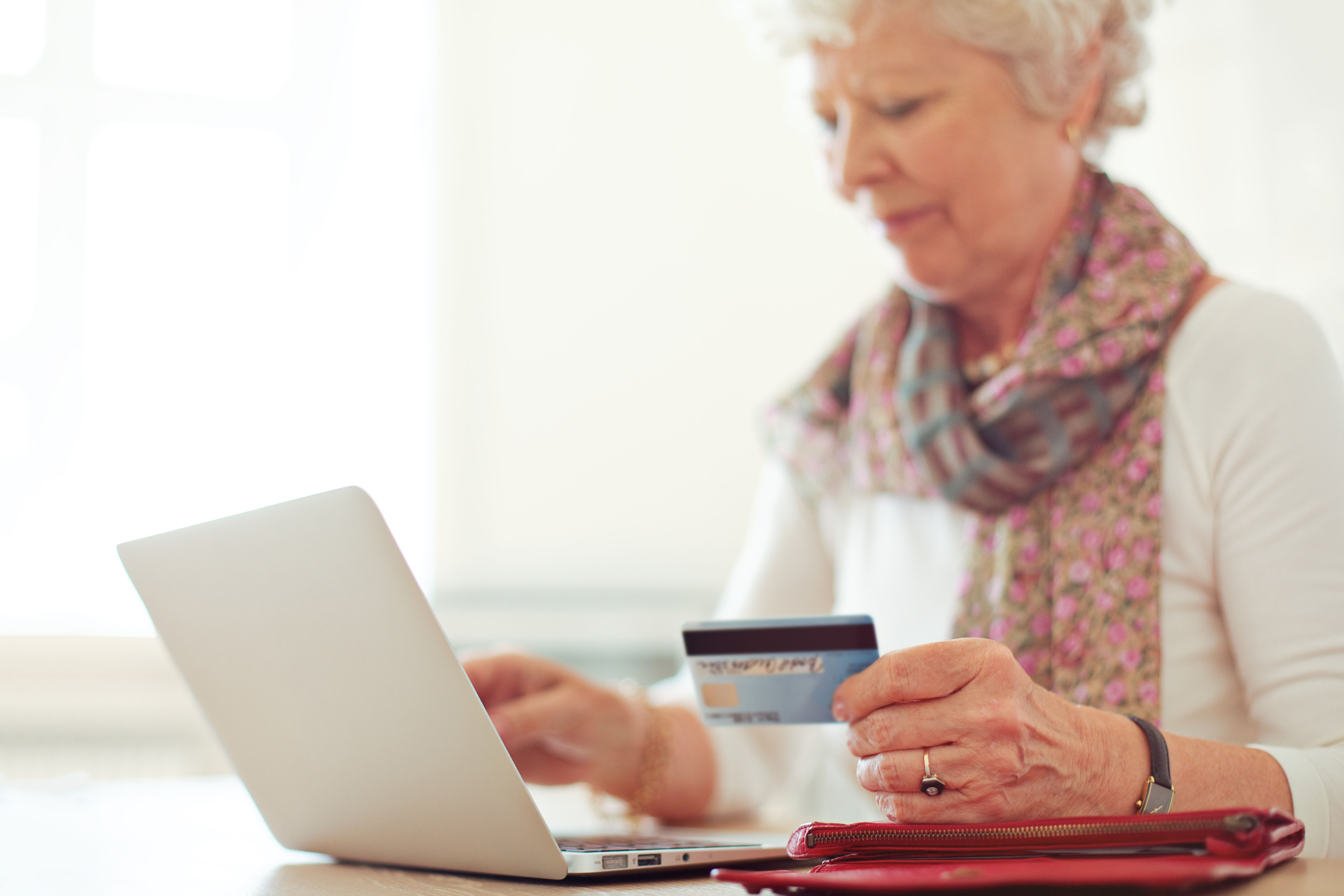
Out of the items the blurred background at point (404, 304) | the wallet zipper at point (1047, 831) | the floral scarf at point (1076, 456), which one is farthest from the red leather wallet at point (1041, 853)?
the blurred background at point (404, 304)

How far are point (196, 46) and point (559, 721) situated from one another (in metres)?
2.36

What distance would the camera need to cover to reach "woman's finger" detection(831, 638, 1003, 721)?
0.58 meters

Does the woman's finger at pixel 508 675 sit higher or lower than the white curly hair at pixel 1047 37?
lower

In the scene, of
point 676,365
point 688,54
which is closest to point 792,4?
point 676,365

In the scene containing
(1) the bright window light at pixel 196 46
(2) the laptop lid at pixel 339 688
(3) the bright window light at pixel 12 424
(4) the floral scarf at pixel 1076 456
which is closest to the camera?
(2) the laptop lid at pixel 339 688

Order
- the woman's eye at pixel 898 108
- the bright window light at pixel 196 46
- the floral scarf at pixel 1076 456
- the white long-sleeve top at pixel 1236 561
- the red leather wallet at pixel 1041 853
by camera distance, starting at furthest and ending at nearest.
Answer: the bright window light at pixel 196 46 < the woman's eye at pixel 898 108 < the floral scarf at pixel 1076 456 < the white long-sleeve top at pixel 1236 561 < the red leather wallet at pixel 1041 853

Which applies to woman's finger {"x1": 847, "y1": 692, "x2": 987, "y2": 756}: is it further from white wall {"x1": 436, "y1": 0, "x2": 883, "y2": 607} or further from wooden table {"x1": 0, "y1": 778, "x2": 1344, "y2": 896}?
white wall {"x1": 436, "y1": 0, "x2": 883, "y2": 607}

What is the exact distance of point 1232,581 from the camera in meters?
0.87

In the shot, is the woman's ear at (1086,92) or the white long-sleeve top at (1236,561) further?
the woman's ear at (1086,92)

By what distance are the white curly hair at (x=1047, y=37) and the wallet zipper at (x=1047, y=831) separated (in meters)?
0.75

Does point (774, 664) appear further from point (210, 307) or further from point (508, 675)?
point (210, 307)

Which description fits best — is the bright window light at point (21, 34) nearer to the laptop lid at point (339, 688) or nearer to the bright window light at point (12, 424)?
the bright window light at point (12, 424)

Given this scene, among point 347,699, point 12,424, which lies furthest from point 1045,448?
point 12,424

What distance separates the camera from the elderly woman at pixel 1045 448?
84cm
